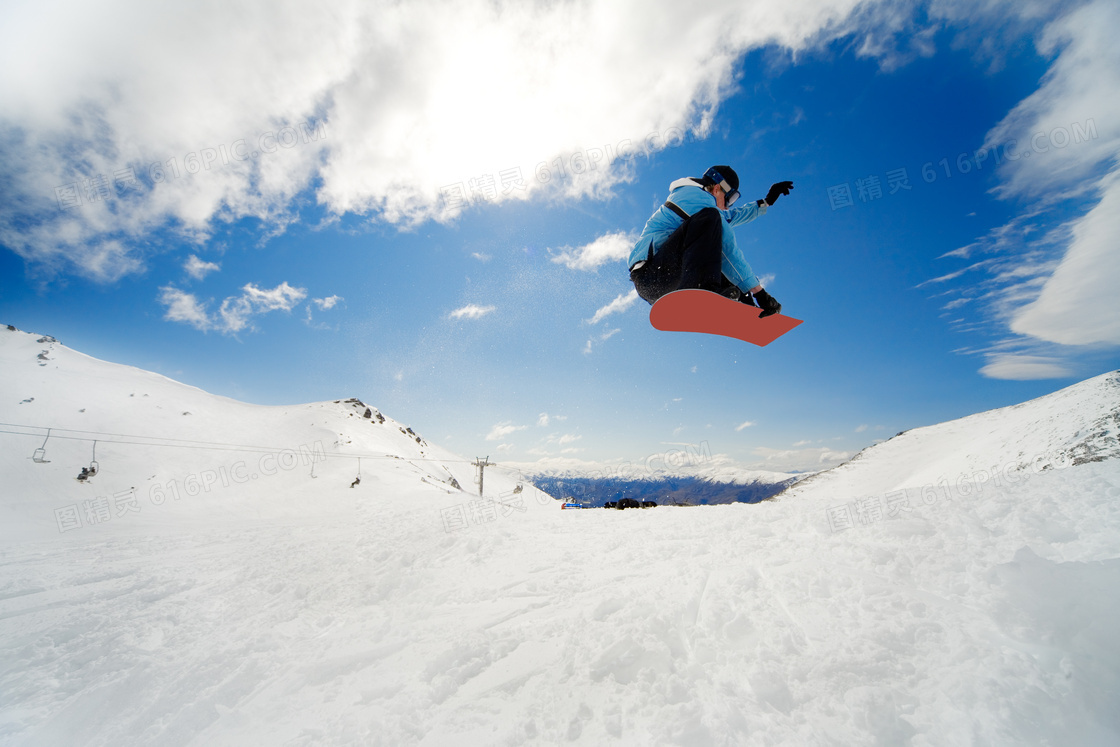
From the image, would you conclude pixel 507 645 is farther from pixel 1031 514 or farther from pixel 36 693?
pixel 1031 514

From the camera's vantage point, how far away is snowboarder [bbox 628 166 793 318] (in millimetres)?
4117

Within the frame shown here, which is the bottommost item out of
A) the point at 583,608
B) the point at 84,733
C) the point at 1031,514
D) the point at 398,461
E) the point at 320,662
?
the point at 84,733

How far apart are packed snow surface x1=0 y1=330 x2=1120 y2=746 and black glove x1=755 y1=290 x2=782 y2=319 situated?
8.50 ft

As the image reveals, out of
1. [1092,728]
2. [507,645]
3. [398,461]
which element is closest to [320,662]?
[507,645]

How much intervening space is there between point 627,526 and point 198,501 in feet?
82.6

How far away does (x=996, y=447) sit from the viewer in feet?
26.0

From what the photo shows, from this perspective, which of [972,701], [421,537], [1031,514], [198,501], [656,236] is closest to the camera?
[972,701]

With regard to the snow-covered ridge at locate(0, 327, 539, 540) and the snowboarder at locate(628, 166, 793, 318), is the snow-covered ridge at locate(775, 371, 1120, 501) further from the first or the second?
the snow-covered ridge at locate(0, 327, 539, 540)

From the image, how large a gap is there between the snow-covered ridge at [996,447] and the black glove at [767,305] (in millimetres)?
2978

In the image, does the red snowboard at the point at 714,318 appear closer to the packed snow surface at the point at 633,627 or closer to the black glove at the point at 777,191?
the black glove at the point at 777,191

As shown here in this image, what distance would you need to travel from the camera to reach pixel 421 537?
6965 millimetres

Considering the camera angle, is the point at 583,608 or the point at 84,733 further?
the point at 583,608
